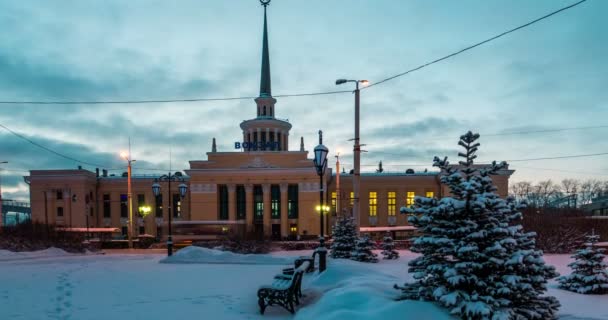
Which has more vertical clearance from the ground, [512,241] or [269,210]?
[512,241]

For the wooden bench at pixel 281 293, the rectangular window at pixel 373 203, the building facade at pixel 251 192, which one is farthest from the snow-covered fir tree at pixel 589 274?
the rectangular window at pixel 373 203

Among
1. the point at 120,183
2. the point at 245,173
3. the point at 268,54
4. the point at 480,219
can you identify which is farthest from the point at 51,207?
the point at 480,219

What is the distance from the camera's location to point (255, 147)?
53.5m

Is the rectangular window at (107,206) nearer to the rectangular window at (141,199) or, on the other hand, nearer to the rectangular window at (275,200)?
the rectangular window at (141,199)

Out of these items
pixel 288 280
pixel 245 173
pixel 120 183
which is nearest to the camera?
pixel 288 280

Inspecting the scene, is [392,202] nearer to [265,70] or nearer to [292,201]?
[292,201]

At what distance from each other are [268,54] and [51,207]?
41516 mm

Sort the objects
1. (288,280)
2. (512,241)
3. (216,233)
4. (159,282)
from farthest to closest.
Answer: (216,233)
(159,282)
(288,280)
(512,241)

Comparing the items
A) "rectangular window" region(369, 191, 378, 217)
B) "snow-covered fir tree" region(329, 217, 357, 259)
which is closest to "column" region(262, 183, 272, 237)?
"rectangular window" region(369, 191, 378, 217)

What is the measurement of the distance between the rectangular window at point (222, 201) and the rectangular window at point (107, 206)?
19504mm

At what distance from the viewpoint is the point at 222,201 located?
52.1 meters

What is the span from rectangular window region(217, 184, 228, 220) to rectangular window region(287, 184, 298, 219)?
8825mm

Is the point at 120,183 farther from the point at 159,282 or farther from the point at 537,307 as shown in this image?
the point at 537,307

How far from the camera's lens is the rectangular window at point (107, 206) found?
57.8 m
